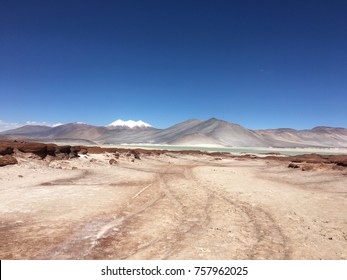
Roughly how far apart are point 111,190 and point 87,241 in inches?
315

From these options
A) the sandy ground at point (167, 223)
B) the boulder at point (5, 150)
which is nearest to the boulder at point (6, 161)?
the boulder at point (5, 150)

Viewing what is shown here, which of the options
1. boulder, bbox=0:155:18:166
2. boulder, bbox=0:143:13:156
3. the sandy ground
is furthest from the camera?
boulder, bbox=0:143:13:156

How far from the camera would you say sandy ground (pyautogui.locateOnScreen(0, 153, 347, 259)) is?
6.61 m

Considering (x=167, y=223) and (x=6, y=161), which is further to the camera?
(x=6, y=161)

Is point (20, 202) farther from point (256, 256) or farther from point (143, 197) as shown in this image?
point (256, 256)

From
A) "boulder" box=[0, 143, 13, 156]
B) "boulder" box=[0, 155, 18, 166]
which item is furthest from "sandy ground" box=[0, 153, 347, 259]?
"boulder" box=[0, 143, 13, 156]

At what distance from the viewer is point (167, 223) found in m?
8.95

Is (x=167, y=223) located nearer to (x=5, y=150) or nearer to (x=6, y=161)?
(x=6, y=161)

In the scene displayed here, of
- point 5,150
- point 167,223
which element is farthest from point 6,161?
point 167,223

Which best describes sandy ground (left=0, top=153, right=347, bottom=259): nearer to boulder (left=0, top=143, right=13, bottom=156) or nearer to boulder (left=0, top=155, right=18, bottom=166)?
boulder (left=0, top=155, right=18, bottom=166)

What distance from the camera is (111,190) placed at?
15.1 metres

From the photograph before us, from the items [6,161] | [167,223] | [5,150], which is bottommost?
[167,223]

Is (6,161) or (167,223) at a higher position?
(6,161)
